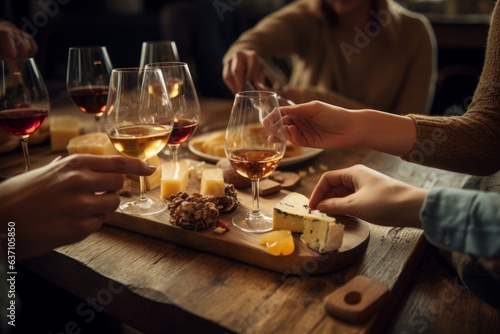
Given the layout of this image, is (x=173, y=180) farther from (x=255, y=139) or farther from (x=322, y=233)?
(x=322, y=233)

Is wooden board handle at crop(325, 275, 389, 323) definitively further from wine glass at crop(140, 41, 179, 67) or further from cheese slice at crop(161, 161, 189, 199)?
wine glass at crop(140, 41, 179, 67)

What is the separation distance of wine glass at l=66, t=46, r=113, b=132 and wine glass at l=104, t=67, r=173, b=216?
0.43m

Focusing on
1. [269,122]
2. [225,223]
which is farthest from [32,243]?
[269,122]

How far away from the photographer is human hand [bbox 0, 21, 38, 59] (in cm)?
144

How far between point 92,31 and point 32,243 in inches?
130

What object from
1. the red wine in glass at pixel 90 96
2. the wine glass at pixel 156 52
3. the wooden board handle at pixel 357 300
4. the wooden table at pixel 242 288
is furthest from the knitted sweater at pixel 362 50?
the wooden board handle at pixel 357 300

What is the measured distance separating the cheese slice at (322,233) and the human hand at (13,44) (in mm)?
1137

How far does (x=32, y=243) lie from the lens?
0.79 m

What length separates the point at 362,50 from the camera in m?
2.39

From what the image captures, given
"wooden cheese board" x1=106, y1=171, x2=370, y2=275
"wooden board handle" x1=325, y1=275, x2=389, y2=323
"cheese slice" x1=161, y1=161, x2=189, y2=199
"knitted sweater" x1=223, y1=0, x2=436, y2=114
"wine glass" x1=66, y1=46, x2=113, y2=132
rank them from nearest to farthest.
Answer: "wooden board handle" x1=325, y1=275, x2=389, y2=323 < "wooden cheese board" x1=106, y1=171, x2=370, y2=275 < "cheese slice" x1=161, y1=161, x2=189, y2=199 < "wine glass" x1=66, y1=46, x2=113, y2=132 < "knitted sweater" x1=223, y1=0, x2=436, y2=114

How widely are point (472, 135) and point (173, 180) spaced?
0.80 meters

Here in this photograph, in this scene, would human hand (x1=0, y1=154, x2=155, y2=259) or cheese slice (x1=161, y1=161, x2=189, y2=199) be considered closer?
human hand (x1=0, y1=154, x2=155, y2=259)

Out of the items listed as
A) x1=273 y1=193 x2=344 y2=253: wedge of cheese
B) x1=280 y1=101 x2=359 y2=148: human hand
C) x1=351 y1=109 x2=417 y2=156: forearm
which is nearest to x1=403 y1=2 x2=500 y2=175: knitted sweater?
x1=351 y1=109 x2=417 y2=156: forearm

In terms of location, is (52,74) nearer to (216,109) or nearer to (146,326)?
(216,109)
